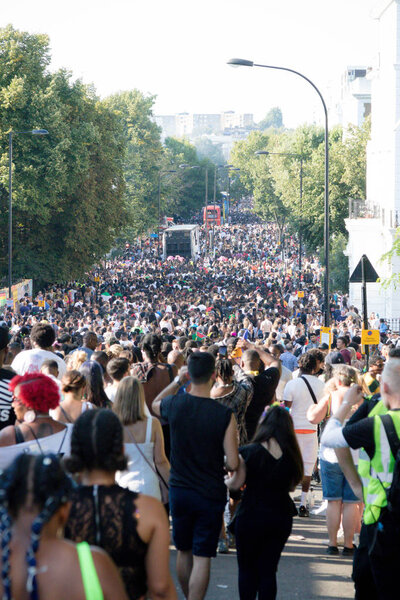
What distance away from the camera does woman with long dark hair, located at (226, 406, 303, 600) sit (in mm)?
5711

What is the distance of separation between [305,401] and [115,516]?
5888 millimetres

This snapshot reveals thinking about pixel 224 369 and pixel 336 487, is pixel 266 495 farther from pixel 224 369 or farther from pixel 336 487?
pixel 336 487

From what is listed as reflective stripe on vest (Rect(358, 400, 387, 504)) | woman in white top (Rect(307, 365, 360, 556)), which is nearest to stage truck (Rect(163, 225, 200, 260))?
woman in white top (Rect(307, 365, 360, 556))

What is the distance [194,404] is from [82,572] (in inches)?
116

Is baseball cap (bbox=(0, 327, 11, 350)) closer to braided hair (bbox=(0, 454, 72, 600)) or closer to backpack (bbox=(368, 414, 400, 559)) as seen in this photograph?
backpack (bbox=(368, 414, 400, 559))

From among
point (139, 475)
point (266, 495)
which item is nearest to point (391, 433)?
point (266, 495)

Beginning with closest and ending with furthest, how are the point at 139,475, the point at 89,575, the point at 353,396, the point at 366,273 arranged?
1. the point at 89,575
2. the point at 353,396
3. the point at 139,475
4. the point at 366,273

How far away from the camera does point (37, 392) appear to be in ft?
17.6

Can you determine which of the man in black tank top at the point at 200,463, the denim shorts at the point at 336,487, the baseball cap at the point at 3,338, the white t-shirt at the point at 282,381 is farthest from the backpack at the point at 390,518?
the white t-shirt at the point at 282,381

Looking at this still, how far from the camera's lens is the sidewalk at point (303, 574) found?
710cm

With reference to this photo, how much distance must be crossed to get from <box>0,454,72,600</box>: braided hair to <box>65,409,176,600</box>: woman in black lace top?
2.48 feet

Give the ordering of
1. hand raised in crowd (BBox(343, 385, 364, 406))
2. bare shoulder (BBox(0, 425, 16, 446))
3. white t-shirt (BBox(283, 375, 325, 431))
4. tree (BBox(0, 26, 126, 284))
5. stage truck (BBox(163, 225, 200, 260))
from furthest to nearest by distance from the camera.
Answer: stage truck (BBox(163, 225, 200, 260))
tree (BBox(0, 26, 126, 284))
white t-shirt (BBox(283, 375, 325, 431))
hand raised in crowd (BBox(343, 385, 364, 406))
bare shoulder (BBox(0, 425, 16, 446))

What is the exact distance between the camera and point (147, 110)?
271 feet

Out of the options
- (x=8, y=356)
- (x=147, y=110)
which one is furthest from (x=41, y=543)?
(x=147, y=110)
